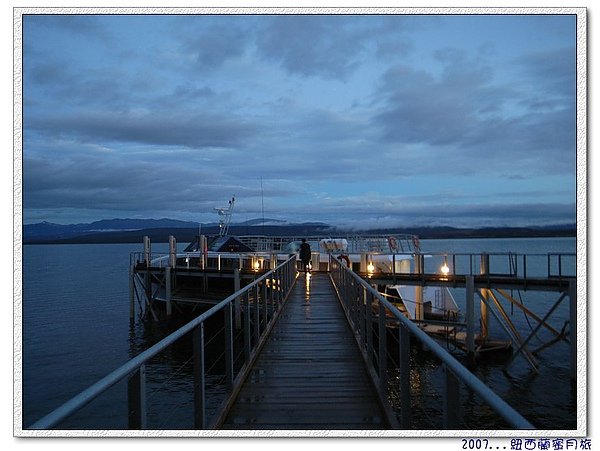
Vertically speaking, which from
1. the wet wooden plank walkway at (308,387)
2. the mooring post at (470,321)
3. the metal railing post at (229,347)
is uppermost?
the metal railing post at (229,347)

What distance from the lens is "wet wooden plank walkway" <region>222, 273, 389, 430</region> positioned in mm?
4059

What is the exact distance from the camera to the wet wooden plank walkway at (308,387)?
4.06 m

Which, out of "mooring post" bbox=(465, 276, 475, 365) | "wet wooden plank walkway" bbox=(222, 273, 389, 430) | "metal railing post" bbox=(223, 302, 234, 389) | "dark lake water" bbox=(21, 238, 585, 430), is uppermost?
"metal railing post" bbox=(223, 302, 234, 389)

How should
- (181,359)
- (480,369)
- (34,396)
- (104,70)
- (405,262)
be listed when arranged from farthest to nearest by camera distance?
(405,262), (181,359), (480,369), (34,396), (104,70)

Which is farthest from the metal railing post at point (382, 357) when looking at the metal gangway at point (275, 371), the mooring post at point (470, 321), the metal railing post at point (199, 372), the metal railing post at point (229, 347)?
the mooring post at point (470, 321)

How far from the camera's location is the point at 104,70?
1026cm

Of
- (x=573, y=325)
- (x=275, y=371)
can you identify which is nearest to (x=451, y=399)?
(x=275, y=371)

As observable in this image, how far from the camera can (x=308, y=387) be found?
4887 mm

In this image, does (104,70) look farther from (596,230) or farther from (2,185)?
(596,230)

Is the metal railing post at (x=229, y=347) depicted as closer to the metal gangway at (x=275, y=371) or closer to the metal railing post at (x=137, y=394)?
the metal gangway at (x=275, y=371)

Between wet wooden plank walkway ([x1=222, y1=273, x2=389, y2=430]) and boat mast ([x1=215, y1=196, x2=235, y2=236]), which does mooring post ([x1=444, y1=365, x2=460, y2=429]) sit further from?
boat mast ([x1=215, y1=196, x2=235, y2=236])

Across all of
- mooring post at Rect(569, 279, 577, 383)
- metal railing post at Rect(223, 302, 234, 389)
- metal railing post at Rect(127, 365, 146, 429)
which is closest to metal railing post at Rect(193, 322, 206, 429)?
metal railing post at Rect(127, 365, 146, 429)

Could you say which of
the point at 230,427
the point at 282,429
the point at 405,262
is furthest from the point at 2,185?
the point at 405,262

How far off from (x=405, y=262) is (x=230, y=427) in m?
22.1
